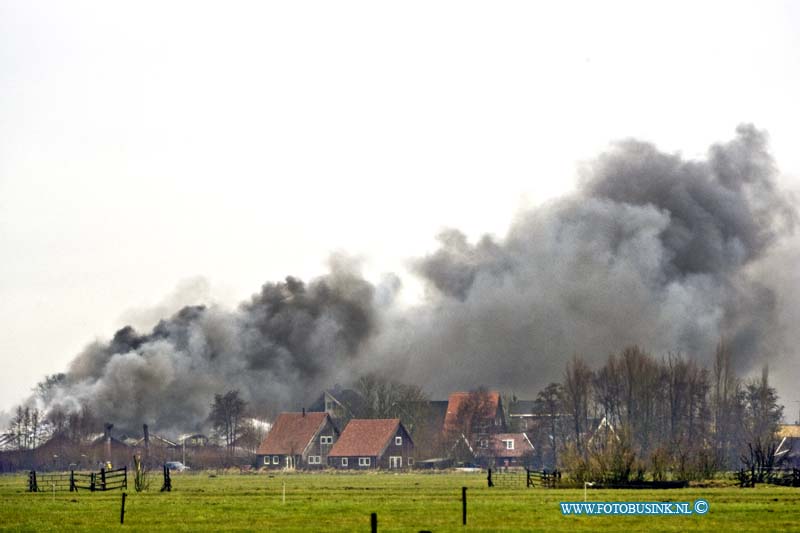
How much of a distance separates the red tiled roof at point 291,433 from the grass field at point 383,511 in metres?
68.5

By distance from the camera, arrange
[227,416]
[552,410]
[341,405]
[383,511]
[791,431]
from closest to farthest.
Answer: [383,511]
[552,410]
[227,416]
[341,405]
[791,431]

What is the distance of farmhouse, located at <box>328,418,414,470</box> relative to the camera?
133 m

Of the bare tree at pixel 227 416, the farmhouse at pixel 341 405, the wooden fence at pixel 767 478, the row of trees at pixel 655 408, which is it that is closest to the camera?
the wooden fence at pixel 767 478

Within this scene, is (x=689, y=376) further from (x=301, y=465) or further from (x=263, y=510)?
(x=263, y=510)

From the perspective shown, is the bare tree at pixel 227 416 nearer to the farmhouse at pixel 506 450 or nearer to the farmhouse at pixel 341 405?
the farmhouse at pixel 341 405

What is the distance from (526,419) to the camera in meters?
165

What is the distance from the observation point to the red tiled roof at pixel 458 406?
468ft

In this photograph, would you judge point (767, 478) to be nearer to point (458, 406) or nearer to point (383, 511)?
point (383, 511)

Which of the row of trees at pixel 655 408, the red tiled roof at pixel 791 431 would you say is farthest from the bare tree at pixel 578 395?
the red tiled roof at pixel 791 431

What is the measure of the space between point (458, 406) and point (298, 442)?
878 inches

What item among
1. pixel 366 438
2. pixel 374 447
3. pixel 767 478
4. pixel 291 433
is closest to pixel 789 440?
pixel 374 447

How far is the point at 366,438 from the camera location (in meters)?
135

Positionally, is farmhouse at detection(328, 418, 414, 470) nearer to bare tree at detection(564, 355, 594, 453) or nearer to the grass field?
bare tree at detection(564, 355, 594, 453)

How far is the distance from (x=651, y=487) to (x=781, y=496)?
11.3 m
